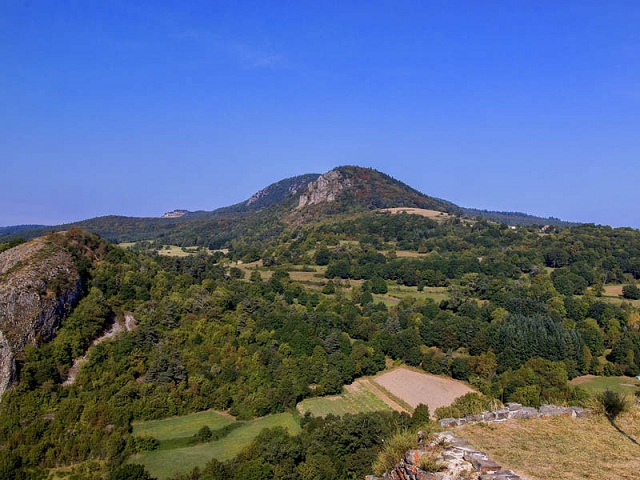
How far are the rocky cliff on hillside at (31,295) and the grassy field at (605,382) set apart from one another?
58071mm

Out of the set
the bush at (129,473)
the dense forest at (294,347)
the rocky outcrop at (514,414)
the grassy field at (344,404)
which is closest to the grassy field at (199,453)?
the dense forest at (294,347)

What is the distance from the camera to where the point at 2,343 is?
39906 millimetres

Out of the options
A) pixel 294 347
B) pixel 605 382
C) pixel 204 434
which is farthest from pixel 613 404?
pixel 605 382

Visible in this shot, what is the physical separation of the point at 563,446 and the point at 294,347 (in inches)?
1648

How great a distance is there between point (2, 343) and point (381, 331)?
43.5 m

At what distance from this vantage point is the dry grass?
12438 millimetres

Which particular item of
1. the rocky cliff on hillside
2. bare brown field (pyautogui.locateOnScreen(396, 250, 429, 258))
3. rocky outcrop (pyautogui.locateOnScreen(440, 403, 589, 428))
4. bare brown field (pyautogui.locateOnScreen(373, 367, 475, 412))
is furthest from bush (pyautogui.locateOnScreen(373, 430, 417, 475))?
bare brown field (pyautogui.locateOnScreen(396, 250, 429, 258))

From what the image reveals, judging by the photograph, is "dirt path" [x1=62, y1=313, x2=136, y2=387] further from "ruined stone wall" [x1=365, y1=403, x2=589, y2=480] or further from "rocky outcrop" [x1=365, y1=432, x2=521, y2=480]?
"rocky outcrop" [x1=365, y1=432, x2=521, y2=480]

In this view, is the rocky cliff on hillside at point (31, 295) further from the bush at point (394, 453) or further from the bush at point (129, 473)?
the bush at point (394, 453)

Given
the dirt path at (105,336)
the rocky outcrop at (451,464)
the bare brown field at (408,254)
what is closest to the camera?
the rocky outcrop at (451,464)

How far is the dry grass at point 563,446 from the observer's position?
12438 mm

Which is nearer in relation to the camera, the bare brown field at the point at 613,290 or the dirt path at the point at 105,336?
the dirt path at the point at 105,336

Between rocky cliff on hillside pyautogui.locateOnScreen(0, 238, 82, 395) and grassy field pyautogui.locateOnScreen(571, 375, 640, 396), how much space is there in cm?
5807

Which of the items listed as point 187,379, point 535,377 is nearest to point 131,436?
point 187,379
